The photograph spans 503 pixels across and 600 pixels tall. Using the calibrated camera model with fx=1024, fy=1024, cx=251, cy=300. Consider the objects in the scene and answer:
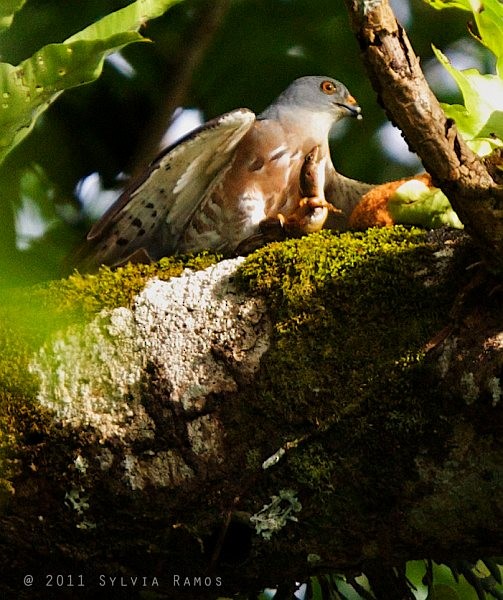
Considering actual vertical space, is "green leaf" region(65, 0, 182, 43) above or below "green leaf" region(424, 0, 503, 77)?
above

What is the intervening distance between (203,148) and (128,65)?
1.17m

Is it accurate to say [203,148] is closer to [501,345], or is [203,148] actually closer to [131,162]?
[131,162]

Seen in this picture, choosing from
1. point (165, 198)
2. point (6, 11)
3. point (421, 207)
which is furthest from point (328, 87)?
point (6, 11)

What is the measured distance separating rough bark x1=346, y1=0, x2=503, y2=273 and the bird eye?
2.43 meters

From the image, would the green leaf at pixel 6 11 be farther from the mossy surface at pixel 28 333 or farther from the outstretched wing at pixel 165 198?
the outstretched wing at pixel 165 198

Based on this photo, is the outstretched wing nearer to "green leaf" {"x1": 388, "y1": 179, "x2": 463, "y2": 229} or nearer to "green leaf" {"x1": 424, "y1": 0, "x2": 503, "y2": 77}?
"green leaf" {"x1": 388, "y1": 179, "x2": 463, "y2": 229}

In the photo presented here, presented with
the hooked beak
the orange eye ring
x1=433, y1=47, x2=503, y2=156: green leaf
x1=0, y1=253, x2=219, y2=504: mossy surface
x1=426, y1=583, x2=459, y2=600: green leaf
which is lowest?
x1=426, y1=583, x2=459, y2=600: green leaf

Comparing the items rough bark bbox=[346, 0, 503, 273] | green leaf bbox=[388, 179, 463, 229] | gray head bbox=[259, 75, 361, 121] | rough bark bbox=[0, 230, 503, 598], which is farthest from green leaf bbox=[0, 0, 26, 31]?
gray head bbox=[259, 75, 361, 121]

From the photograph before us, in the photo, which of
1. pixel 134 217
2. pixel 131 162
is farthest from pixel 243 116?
pixel 131 162

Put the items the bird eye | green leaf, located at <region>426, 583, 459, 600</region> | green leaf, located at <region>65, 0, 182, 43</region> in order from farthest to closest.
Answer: the bird eye
green leaf, located at <region>426, 583, 459, 600</region>
green leaf, located at <region>65, 0, 182, 43</region>

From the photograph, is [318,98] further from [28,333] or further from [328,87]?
[28,333]

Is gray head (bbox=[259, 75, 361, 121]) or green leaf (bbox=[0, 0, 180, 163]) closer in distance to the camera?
green leaf (bbox=[0, 0, 180, 163])

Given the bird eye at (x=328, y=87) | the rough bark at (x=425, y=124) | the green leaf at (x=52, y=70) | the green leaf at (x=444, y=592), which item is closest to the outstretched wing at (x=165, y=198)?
the bird eye at (x=328, y=87)

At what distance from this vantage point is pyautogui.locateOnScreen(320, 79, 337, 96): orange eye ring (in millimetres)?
4418
